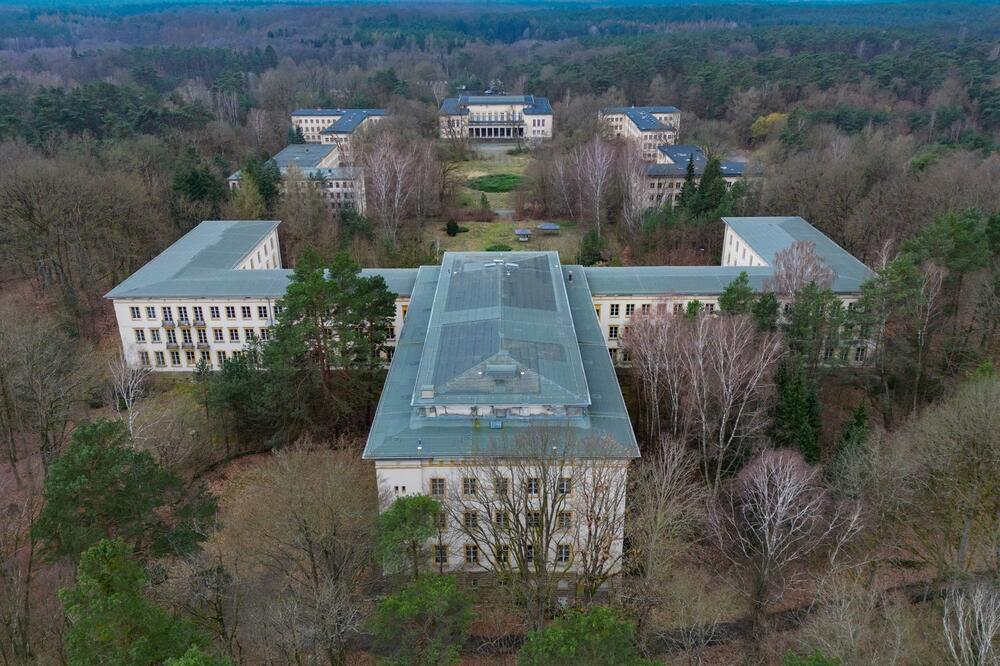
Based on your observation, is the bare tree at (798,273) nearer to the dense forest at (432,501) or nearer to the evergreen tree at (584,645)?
the dense forest at (432,501)

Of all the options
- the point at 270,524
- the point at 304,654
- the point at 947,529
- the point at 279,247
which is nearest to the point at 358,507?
the point at 270,524

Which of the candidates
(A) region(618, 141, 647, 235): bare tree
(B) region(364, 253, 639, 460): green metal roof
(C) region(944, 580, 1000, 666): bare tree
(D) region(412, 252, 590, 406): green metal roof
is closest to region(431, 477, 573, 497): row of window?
(B) region(364, 253, 639, 460): green metal roof

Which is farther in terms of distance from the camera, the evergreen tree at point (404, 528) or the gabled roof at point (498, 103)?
the gabled roof at point (498, 103)

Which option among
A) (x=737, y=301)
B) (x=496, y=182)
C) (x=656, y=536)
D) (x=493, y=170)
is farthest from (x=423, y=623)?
(x=493, y=170)

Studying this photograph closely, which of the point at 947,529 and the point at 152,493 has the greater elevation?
the point at 152,493

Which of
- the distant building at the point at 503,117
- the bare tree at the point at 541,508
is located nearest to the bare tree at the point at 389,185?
the bare tree at the point at 541,508

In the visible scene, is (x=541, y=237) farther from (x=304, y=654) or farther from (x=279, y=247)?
(x=304, y=654)

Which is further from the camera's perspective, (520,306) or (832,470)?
(520,306)

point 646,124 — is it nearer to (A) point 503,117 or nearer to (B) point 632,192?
(A) point 503,117
